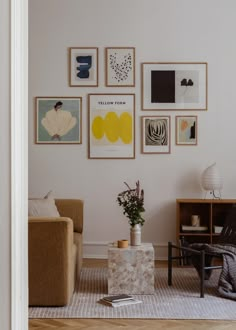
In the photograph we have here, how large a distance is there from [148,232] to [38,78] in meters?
2.14

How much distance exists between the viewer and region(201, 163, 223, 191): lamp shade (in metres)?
5.77

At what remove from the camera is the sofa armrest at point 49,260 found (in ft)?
12.9

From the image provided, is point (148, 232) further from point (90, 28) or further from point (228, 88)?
point (90, 28)

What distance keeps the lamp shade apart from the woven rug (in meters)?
1.17

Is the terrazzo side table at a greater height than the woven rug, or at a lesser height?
greater

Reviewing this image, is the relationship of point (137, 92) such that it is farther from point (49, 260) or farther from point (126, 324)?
point (126, 324)

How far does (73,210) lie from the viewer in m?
5.30

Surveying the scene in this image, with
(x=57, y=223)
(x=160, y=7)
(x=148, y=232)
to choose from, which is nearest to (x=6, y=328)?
(x=57, y=223)

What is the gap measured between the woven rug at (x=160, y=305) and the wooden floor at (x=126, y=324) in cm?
8

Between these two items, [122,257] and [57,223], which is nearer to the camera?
Result: [57,223]

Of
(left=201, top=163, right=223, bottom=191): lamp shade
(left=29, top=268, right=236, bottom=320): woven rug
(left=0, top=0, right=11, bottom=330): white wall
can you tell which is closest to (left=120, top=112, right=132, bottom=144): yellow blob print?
(left=201, top=163, right=223, bottom=191): lamp shade

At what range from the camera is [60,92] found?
6082 millimetres

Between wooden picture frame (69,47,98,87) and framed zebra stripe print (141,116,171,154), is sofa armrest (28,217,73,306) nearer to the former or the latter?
framed zebra stripe print (141,116,171,154)

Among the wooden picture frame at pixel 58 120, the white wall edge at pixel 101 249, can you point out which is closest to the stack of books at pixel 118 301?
the white wall edge at pixel 101 249
